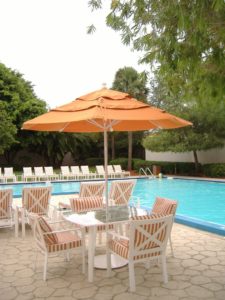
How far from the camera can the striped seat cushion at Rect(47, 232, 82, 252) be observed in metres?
4.64

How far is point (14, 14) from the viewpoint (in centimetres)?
430

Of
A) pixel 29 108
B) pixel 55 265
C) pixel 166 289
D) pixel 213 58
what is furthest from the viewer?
pixel 29 108

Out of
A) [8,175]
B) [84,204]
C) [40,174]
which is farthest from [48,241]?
[40,174]

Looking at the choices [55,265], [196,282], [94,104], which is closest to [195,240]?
[196,282]

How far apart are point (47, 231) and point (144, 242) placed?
130cm

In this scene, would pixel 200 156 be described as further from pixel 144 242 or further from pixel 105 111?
pixel 144 242

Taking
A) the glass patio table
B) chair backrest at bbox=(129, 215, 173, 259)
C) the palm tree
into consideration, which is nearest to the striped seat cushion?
the glass patio table

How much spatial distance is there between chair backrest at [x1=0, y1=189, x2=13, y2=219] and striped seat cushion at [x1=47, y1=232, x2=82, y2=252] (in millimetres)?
2458

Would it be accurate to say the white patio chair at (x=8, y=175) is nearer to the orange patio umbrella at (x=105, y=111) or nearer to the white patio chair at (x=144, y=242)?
the orange patio umbrella at (x=105, y=111)

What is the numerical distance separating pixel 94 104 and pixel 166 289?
256cm

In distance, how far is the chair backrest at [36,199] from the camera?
7254 millimetres

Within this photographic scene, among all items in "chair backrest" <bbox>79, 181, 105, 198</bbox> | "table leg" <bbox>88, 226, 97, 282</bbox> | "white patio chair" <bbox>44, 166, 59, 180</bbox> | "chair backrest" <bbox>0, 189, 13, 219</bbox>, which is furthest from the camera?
"white patio chair" <bbox>44, 166, 59, 180</bbox>

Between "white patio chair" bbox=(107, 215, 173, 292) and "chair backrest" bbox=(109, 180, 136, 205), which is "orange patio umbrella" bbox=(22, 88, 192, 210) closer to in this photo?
"white patio chair" bbox=(107, 215, 173, 292)

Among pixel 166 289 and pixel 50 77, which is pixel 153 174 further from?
pixel 166 289
